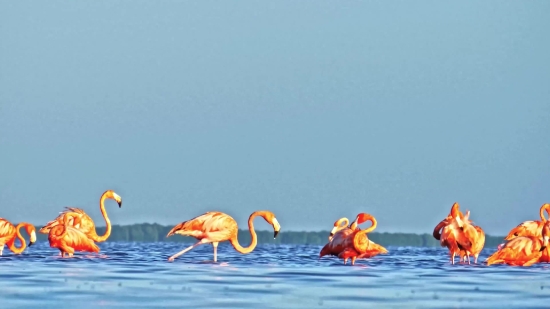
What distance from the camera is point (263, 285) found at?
18.8m

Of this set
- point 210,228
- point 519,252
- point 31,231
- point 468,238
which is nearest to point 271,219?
point 210,228

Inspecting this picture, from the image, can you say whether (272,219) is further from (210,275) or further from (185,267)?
(210,275)

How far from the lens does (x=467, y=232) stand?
25688 millimetres

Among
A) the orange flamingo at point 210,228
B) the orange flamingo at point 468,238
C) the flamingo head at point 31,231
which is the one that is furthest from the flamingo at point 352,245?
the flamingo head at point 31,231

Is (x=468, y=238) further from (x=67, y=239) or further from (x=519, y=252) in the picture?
(x=67, y=239)

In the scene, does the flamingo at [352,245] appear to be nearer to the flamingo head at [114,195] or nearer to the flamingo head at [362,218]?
the flamingo head at [362,218]

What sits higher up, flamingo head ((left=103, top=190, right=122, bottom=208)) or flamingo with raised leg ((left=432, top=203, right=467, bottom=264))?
flamingo head ((left=103, top=190, right=122, bottom=208))

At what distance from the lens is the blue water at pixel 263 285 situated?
15344 mm

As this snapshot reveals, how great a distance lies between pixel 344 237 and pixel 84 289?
10.7 meters

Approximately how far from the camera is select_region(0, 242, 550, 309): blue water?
15.3 m

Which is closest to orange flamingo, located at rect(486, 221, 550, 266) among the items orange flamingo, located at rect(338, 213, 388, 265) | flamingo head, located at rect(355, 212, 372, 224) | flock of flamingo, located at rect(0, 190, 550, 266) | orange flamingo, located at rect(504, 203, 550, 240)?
flock of flamingo, located at rect(0, 190, 550, 266)

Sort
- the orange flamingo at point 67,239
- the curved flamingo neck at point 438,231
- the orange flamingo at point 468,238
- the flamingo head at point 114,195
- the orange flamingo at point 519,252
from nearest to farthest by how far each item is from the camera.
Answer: the orange flamingo at point 519,252 → the orange flamingo at point 468,238 → the orange flamingo at point 67,239 → the curved flamingo neck at point 438,231 → the flamingo head at point 114,195

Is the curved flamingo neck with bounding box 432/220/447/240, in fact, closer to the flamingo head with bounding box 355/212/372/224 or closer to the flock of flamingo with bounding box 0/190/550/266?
the flock of flamingo with bounding box 0/190/550/266

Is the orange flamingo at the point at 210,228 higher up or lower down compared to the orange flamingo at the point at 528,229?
lower down
